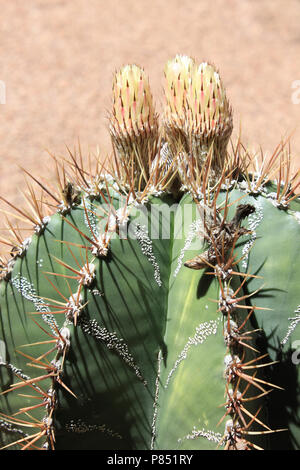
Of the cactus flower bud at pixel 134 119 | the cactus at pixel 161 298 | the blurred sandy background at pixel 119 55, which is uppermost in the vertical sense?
the blurred sandy background at pixel 119 55

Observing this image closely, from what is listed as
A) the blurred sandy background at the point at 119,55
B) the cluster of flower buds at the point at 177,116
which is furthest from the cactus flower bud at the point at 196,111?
the blurred sandy background at the point at 119,55

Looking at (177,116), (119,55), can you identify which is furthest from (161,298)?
(119,55)

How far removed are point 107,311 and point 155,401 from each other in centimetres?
Answer: 19

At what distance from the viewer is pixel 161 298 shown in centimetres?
91

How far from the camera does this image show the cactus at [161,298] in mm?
821

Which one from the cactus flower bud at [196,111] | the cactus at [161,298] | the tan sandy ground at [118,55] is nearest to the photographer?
the cactus at [161,298]

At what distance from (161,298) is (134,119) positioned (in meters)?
0.33

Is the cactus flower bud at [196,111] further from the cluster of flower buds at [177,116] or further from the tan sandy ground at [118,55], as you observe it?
the tan sandy ground at [118,55]

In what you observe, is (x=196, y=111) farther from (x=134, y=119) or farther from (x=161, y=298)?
(x=161, y=298)

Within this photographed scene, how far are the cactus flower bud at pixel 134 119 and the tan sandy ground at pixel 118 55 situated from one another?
153 centimetres

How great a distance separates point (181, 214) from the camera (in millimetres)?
932

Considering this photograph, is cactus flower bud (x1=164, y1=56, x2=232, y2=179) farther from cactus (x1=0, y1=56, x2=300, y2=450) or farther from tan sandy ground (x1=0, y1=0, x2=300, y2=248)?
tan sandy ground (x1=0, y1=0, x2=300, y2=248)

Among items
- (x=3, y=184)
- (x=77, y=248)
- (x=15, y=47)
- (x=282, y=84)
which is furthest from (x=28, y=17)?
(x=77, y=248)

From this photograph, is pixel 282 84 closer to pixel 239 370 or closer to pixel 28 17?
pixel 28 17
